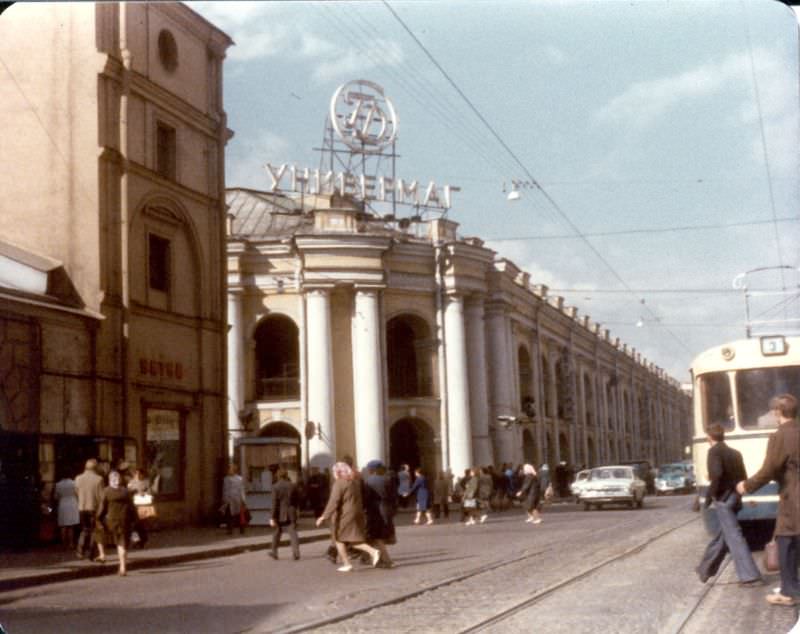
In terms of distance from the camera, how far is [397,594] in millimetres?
12859

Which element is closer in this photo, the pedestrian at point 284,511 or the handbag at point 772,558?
the handbag at point 772,558

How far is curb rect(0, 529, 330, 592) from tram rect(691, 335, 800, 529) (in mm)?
8598

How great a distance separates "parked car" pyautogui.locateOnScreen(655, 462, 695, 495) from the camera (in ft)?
146

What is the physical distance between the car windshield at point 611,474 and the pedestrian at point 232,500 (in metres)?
14.3

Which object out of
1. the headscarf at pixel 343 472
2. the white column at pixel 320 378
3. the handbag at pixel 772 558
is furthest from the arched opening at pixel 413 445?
the handbag at pixel 772 558

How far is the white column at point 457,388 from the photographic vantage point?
140 feet

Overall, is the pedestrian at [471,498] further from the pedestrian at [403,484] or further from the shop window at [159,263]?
the shop window at [159,263]

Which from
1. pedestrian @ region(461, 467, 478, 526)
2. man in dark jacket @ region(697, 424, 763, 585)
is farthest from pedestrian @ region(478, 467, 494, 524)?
man in dark jacket @ region(697, 424, 763, 585)

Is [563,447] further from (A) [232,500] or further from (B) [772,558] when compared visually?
(B) [772,558]

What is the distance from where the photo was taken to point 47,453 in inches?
846

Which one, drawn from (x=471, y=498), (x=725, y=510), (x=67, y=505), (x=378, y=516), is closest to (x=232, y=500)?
(x=67, y=505)

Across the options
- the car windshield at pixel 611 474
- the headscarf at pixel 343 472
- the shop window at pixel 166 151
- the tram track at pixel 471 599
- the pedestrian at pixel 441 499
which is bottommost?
the tram track at pixel 471 599

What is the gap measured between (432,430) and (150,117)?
20.2 m

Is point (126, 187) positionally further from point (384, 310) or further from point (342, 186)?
point (384, 310)
